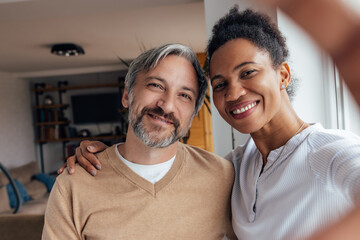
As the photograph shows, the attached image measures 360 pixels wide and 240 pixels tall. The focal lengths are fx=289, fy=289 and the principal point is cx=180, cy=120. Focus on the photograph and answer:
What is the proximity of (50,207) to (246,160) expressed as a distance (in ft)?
3.06

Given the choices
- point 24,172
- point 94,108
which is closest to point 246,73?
point 24,172

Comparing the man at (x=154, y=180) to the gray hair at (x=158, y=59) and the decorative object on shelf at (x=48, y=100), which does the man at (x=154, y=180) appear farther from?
the decorative object on shelf at (x=48, y=100)

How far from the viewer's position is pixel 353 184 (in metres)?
0.69

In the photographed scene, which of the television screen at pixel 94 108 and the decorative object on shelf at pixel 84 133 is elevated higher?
the television screen at pixel 94 108

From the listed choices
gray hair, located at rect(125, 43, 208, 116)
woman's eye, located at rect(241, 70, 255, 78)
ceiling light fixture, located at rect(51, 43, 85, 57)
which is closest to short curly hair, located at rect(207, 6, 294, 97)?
woman's eye, located at rect(241, 70, 255, 78)

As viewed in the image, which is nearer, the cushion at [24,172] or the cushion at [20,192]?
the cushion at [20,192]

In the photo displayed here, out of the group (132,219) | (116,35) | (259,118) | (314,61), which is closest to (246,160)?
(259,118)

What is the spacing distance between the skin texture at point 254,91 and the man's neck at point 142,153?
1.37ft

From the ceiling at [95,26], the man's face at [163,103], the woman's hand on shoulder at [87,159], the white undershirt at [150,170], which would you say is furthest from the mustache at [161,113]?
the ceiling at [95,26]

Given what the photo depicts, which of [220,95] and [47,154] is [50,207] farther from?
[47,154]

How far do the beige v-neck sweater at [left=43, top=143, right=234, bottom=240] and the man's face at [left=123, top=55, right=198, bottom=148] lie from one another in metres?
0.17

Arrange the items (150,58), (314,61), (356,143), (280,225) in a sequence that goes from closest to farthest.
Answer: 1. (356,143)
2. (280,225)
3. (150,58)
4. (314,61)

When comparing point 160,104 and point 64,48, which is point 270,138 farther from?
point 64,48

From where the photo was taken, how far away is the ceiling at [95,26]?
2449 mm
